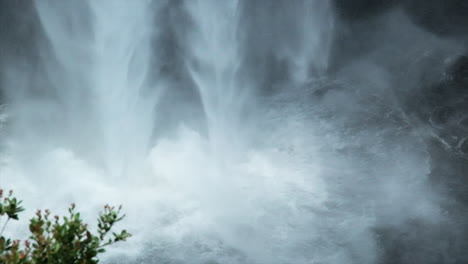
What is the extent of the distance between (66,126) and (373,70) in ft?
57.4

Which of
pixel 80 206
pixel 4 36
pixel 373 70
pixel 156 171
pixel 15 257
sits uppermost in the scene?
pixel 4 36

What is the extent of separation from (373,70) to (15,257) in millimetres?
26334

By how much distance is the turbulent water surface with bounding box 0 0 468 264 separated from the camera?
17.7 meters

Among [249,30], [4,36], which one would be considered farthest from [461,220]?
[4,36]

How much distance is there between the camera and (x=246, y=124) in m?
25.5

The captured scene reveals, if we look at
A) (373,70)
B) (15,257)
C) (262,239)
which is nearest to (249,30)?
(373,70)

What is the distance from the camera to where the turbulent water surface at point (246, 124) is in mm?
17734

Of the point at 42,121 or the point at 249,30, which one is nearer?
the point at 42,121

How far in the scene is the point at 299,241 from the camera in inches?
682

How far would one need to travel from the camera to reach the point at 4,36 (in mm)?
31891

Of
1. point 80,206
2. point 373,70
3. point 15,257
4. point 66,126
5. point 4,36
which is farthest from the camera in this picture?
point 4,36

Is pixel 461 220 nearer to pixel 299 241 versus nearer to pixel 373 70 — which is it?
pixel 299 241

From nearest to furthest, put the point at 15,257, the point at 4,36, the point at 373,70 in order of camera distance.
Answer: the point at 15,257 < the point at 373,70 < the point at 4,36

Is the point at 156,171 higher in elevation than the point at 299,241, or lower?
higher
